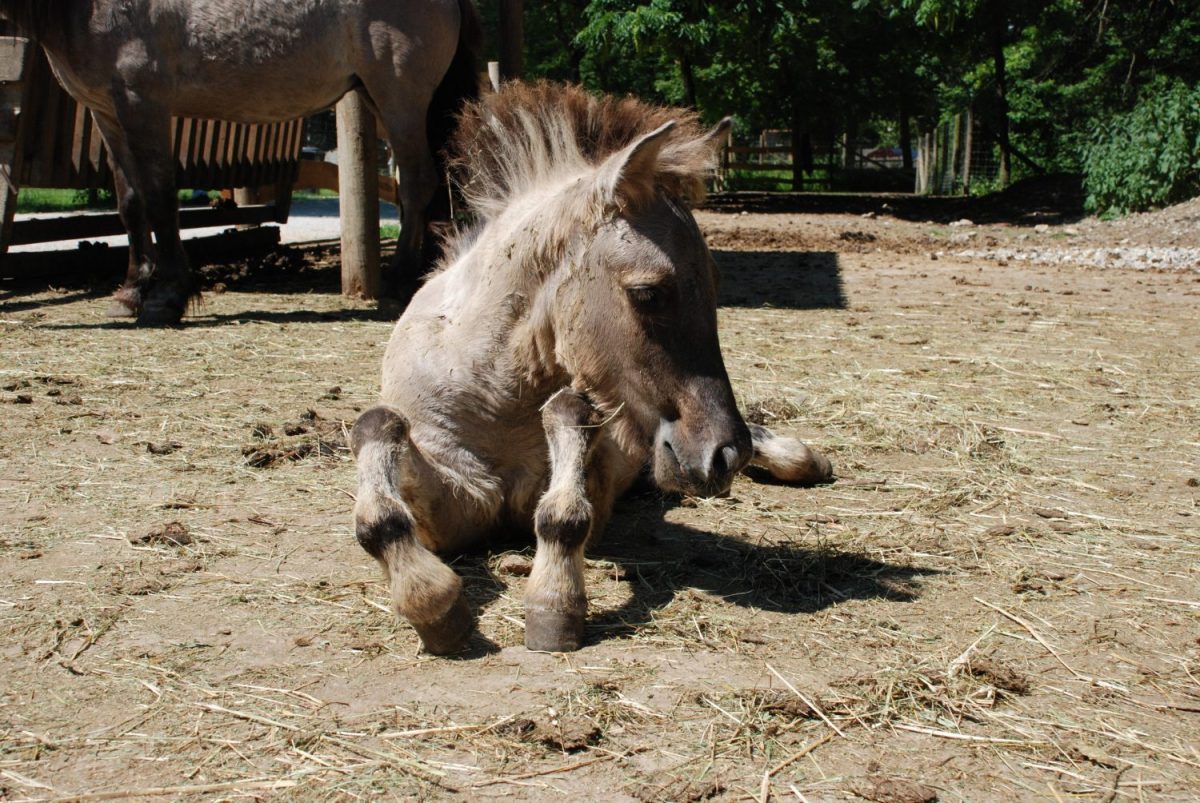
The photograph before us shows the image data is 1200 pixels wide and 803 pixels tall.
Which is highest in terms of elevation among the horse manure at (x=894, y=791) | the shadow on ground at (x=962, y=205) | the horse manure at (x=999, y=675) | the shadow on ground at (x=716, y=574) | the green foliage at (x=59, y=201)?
the green foliage at (x=59, y=201)

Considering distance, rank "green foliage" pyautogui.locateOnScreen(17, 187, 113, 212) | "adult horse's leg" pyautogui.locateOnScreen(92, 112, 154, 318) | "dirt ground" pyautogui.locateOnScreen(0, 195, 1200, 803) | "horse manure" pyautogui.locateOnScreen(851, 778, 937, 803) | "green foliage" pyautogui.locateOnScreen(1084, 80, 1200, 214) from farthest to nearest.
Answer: "green foliage" pyautogui.locateOnScreen(17, 187, 113, 212), "green foliage" pyautogui.locateOnScreen(1084, 80, 1200, 214), "adult horse's leg" pyautogui.locateOnScreen(92, 112, 154, 318), "dirt ground" pyautogui.locateOnScreen(0, 195, 1200, 803), "horse manure" pyautogui.locateOnScreen(851, 778, 937, 803)

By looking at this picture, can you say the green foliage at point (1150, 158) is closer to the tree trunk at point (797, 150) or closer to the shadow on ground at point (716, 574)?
the tree trunk at point (797, 150)

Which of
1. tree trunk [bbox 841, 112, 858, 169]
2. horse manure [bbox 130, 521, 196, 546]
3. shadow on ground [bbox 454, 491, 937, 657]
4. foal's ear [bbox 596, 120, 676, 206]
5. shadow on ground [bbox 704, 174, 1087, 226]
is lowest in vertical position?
shadow on ground [bbox 454, 491, 937, 657]

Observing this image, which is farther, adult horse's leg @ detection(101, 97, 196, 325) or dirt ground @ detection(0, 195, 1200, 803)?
adult horse's leg @ detection(101, 97, 196, 325)

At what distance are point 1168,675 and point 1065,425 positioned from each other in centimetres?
289

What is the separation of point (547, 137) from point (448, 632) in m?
1.57

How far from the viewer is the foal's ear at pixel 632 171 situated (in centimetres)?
286

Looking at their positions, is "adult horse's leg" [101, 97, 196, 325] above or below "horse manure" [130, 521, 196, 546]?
above

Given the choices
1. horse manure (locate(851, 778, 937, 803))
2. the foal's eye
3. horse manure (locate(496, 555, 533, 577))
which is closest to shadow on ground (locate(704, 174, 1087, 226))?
horse manure (locate(496, 555, 533, 577))

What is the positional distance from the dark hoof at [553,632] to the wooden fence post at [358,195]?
6.83 metres

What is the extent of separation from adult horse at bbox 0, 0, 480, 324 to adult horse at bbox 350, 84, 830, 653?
437 centimetres

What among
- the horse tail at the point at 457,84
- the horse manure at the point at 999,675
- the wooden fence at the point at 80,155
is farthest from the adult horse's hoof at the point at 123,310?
the horse manure at the point at 999,675

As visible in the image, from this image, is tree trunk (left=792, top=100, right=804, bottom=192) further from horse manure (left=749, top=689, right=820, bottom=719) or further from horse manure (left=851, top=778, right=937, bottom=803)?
horse manure (left=851, top=778, right=937, bottom=803)

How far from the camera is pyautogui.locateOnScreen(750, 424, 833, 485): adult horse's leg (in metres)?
4.39
